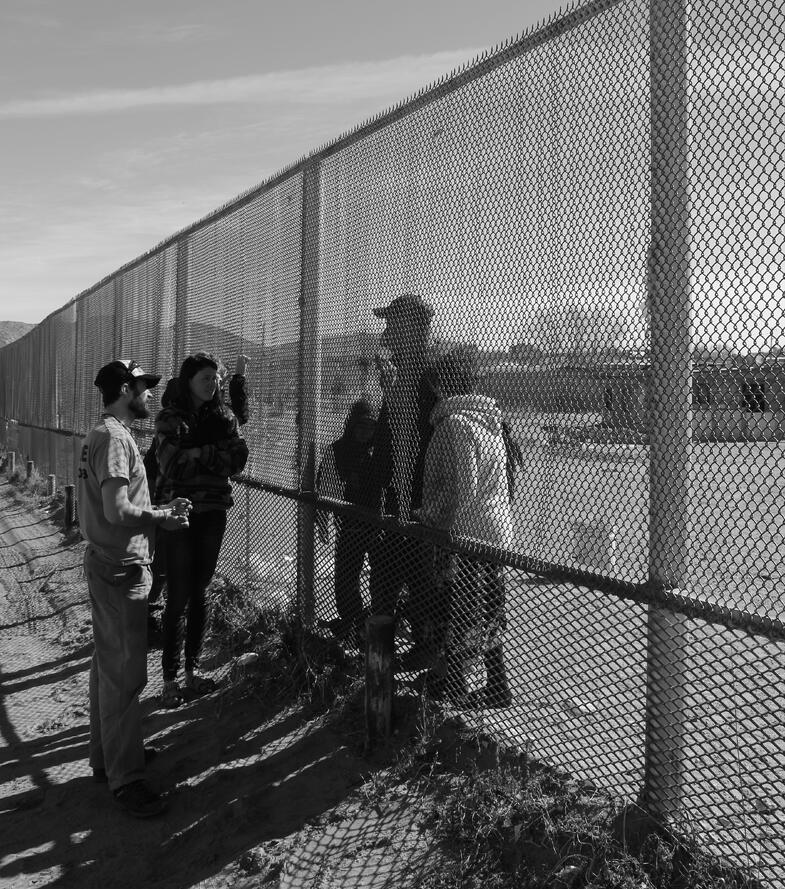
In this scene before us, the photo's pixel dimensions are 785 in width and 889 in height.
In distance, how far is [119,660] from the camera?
3.88m

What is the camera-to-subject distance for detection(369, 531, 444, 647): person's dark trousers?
3.94m

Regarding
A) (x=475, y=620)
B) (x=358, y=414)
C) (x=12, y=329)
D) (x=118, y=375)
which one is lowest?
(x=475, y=620)

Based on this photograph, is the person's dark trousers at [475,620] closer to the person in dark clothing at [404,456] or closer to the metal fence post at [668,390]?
the person in dark clothing at [404,456]

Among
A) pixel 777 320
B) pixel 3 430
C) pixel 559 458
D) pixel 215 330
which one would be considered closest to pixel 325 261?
pixel 215 330

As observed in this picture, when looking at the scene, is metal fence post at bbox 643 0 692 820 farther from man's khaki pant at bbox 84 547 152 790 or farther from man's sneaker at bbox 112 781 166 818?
man's khaki pant at bbox 84 547 152 790

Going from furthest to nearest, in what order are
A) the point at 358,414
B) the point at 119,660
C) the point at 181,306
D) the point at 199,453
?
1. the point at 181,306
2. the point at 199,453
3. the point at 358,414
4. the point at 119,660

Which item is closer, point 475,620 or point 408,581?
point 475,620

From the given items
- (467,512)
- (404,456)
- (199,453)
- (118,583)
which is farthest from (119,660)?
(467,512)

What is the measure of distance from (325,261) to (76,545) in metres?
6.21

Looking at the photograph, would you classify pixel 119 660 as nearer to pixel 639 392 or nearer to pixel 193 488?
pixel 193 488

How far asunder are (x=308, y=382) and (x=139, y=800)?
246 centimetres

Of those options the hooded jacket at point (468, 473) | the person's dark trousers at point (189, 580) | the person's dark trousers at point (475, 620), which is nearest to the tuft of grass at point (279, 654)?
the person's dark trousers at point (189, 580)

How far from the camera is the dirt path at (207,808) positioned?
3.26 metres

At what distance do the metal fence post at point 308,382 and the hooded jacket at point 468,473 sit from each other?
1.36m
